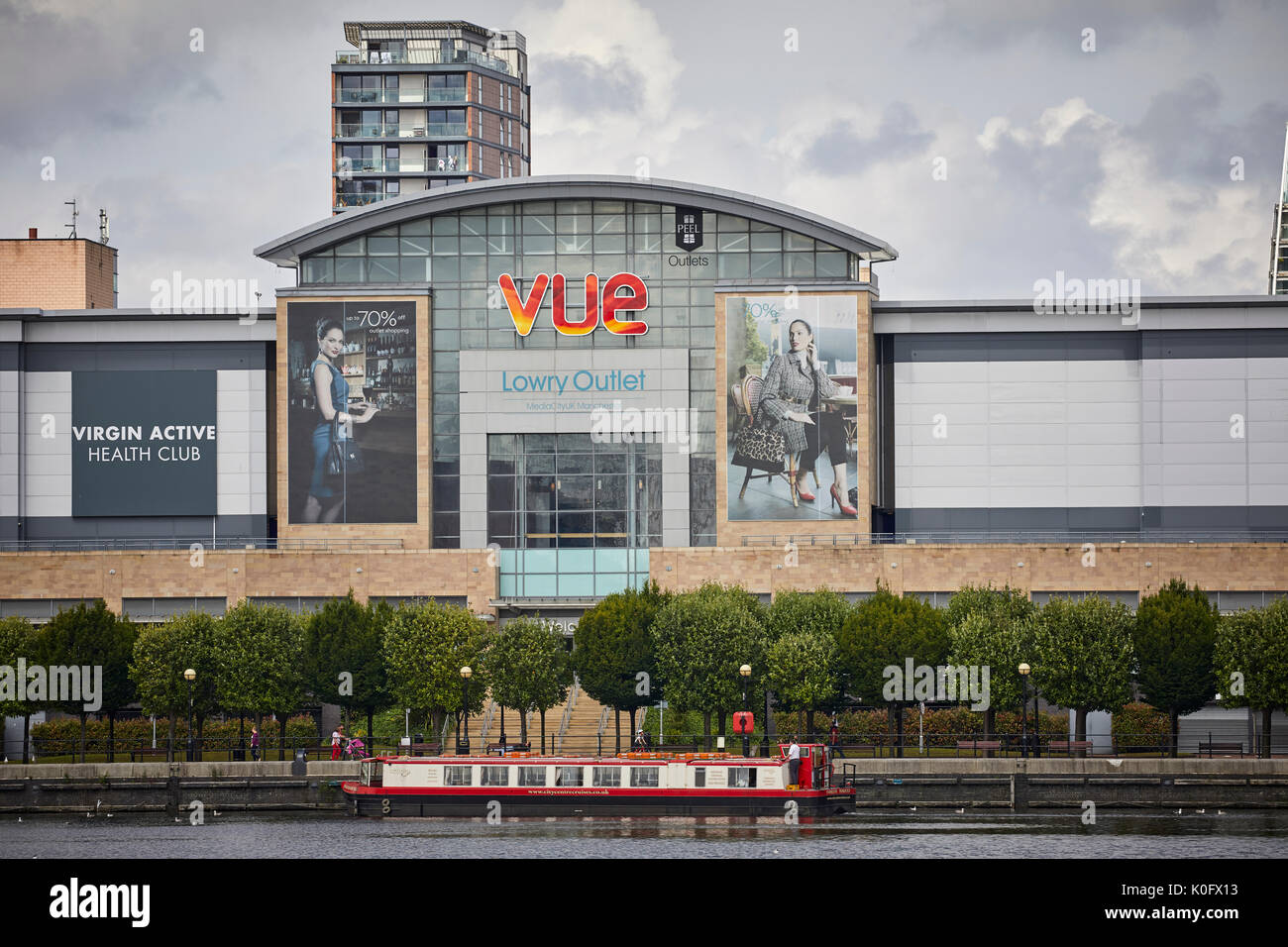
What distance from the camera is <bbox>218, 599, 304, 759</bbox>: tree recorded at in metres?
61.8

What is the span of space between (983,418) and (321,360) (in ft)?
108

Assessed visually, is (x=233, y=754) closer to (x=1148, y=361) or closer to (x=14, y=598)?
(x=14, y=598)

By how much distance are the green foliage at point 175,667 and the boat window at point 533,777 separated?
1541 cm

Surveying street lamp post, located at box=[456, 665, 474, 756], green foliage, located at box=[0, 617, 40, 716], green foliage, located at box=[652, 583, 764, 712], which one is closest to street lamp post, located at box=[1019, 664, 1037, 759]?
green foliage, located at box=[652, 583, 764, 712]

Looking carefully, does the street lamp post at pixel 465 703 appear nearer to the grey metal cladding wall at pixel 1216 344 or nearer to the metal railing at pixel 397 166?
the grey metal cladding wall at pixel 1216 344

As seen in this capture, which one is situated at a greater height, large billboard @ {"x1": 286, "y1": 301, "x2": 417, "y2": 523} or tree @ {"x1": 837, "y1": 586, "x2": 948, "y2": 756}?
large billboard @ {"x1": 286, "y1": 301, "x2": 417, "y2": 523}

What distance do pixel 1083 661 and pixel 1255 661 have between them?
599 centimetres

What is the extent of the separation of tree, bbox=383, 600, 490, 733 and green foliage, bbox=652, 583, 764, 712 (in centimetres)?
695

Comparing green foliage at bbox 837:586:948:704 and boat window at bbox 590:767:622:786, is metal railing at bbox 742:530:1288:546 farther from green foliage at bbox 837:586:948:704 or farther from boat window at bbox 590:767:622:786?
boat window at bbox 590:767:622:786

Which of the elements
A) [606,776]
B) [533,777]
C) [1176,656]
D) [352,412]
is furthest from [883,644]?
[352,412]

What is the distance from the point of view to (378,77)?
13988cm

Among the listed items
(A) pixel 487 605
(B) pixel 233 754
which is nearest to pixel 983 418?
(A) pixel 487 605

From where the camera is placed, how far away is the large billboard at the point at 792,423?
80.3 meters

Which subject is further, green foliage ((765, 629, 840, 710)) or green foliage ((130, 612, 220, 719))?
green foliage ((130, 612, 220, 719))
